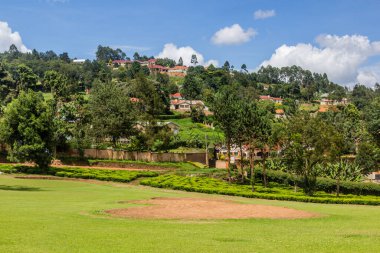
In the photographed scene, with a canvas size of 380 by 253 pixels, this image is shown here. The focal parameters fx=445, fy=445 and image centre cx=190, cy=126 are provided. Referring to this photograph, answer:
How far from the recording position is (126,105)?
248 feet

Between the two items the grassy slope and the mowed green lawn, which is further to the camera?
the grassy slope

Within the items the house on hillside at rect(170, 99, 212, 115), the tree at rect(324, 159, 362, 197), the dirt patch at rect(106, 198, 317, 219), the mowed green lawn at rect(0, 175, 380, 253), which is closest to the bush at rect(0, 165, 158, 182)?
the dirt patch at rect(106, 198, 317, 219)

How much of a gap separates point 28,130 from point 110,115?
2362 cm

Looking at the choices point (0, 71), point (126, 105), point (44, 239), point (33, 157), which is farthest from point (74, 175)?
point (0, 71)

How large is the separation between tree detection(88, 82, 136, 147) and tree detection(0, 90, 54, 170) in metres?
20.7

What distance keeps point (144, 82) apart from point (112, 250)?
79.9 metres

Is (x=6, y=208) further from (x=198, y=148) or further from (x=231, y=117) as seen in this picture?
(x=198, y=148)

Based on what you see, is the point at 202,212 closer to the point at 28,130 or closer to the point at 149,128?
the point at 28,130

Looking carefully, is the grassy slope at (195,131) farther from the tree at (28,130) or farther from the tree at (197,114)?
the tree at (28,130)

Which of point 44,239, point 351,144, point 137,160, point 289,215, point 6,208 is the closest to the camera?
point 44,239

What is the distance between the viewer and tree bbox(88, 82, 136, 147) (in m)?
73.6

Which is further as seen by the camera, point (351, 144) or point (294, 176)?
point (351, 144)

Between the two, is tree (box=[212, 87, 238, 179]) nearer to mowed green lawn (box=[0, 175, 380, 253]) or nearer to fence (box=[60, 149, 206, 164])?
fence (box=[60, 149, 206, 164])

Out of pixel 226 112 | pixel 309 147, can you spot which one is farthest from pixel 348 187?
pixel 226 112
